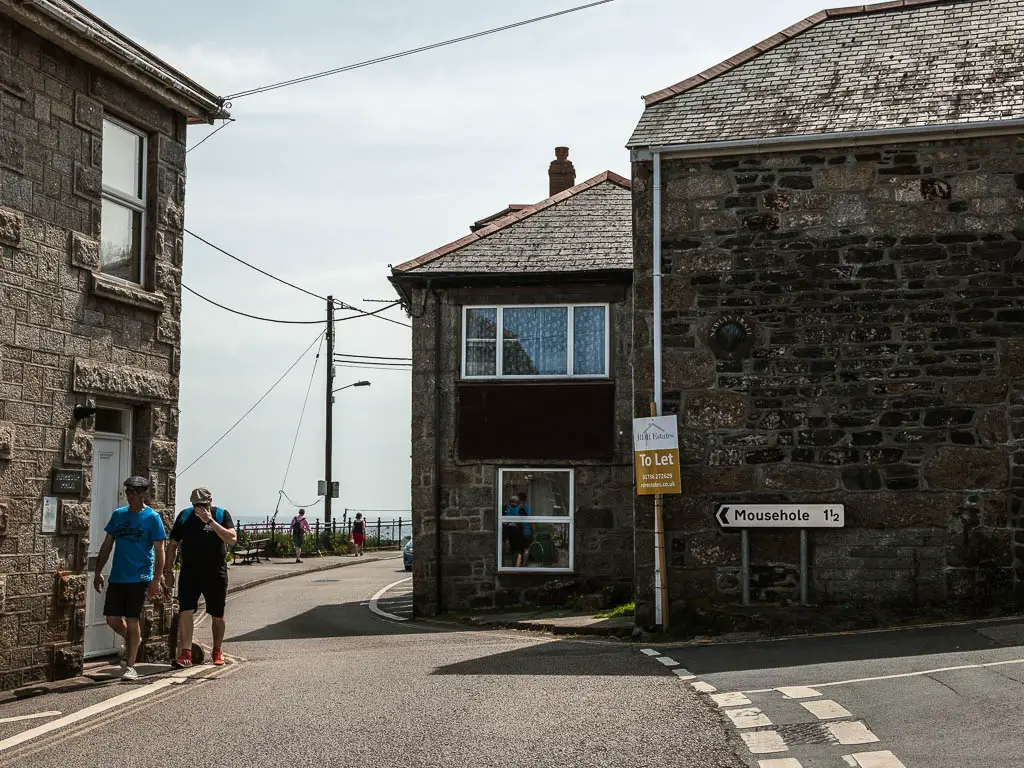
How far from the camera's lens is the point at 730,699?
9242 mm

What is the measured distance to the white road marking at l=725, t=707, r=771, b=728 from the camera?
8.21 meters

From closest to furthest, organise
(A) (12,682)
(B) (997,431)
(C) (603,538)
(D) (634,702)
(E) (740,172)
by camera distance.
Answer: (D) (634,702), (A) (12,682), (B) (997,431), (E) (740,172), (C) (603,538)

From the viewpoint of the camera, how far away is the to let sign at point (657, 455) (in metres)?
15.6

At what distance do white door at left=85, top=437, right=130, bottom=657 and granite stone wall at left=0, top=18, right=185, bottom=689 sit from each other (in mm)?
204

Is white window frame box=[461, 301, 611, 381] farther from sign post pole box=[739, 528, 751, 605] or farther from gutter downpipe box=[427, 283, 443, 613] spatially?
sign post pole box=[739, 528, 751, 605]

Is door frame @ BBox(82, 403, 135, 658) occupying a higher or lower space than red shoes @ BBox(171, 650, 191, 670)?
higher

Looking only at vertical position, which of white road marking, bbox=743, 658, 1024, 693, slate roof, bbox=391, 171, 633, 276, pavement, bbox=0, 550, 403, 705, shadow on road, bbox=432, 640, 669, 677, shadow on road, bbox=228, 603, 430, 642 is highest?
slate roof, bbox=391, 171, 633, 276

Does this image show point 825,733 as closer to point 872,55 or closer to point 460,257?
point 872,55

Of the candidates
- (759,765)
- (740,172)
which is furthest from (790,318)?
(759,765)

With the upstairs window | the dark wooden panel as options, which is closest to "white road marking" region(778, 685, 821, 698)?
the upstairs window

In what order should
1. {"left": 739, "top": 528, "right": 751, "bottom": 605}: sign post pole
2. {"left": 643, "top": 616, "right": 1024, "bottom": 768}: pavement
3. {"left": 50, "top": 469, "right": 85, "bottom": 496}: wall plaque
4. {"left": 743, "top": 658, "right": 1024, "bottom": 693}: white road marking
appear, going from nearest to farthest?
{"left": 643, "top": 616, "right": 1024, "bottom": 768}: pavement
{"left": 743, "top": 658, "right": 1024, "bottom": 693}: white road marking
{"left": 50, "top": 469, "right": 85, "bottom": 496}: wall plaque
{"left": 739, "top": 528, "right": 751, "bottom": 605}: sign post pole

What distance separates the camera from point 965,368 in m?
15.2

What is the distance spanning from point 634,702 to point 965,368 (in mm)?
7827

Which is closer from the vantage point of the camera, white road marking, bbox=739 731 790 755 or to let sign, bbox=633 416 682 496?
white road marking, bbox=739 731 790 755
